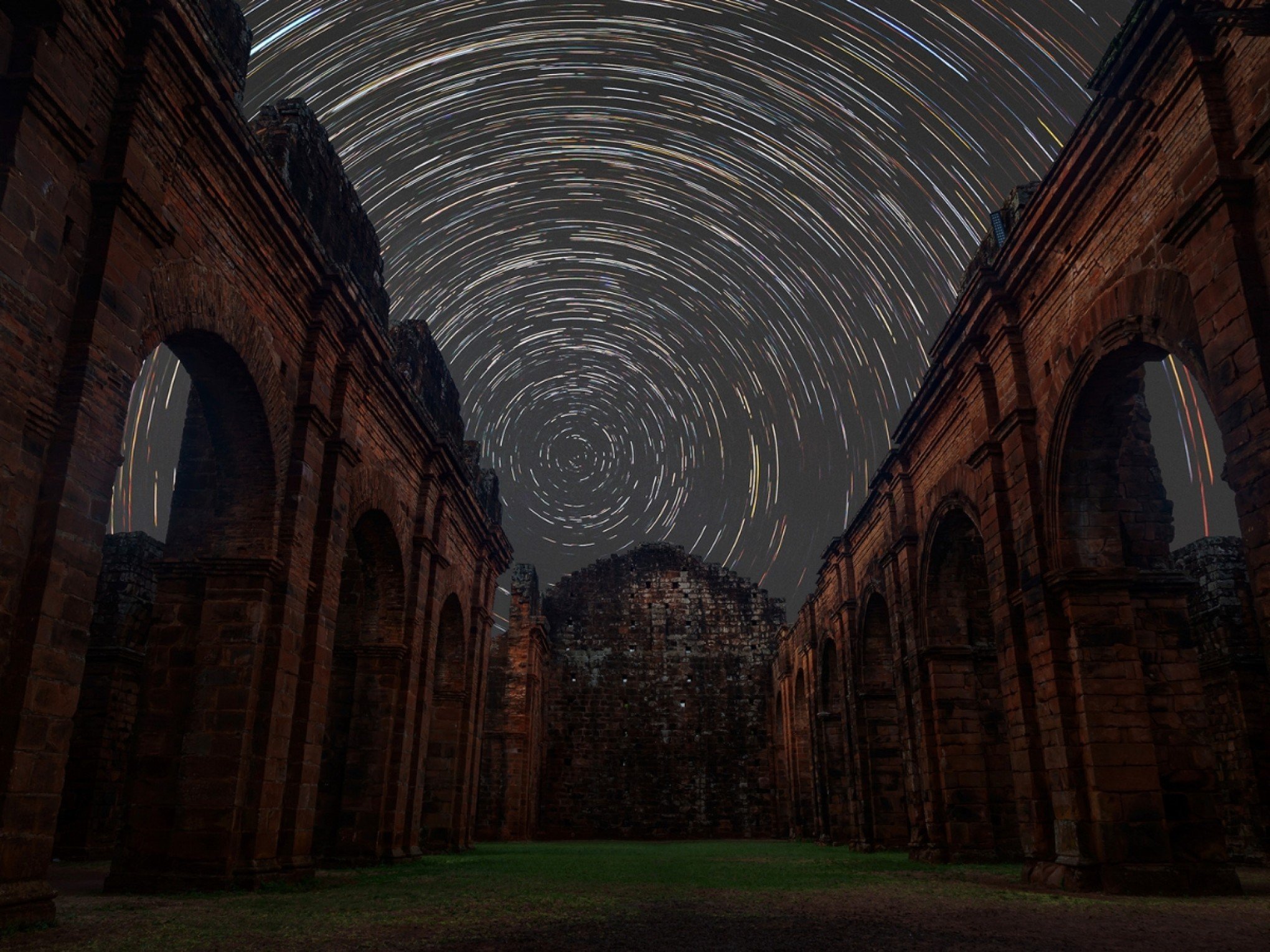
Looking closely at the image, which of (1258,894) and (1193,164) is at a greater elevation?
(1193,164)

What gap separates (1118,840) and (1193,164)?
6406 mm

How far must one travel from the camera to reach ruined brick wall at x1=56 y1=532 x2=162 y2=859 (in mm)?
14961

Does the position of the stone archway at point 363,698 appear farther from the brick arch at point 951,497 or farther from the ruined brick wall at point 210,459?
the brick arch at point 951,497

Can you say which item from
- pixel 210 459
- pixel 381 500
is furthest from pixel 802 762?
pixel 210 459

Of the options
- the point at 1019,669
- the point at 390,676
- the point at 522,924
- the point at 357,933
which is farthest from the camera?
the point at 390,676

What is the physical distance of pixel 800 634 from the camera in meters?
27.2

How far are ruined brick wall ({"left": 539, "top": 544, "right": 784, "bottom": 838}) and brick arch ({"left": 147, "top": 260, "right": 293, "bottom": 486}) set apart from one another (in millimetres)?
24292

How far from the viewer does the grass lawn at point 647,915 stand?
5582mm

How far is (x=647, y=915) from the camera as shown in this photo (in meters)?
7.12

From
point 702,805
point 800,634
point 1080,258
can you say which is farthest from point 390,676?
point 702,805

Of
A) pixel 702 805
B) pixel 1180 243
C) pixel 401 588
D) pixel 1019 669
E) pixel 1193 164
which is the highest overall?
pixel 1193 164

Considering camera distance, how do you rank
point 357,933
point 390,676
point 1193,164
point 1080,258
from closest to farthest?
point 357,933 → point 1193,164 → point 1080,258 → point 390,676

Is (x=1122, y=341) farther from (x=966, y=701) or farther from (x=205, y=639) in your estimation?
(x=205, y=639)

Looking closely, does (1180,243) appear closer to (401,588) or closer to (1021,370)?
(1021,370)
